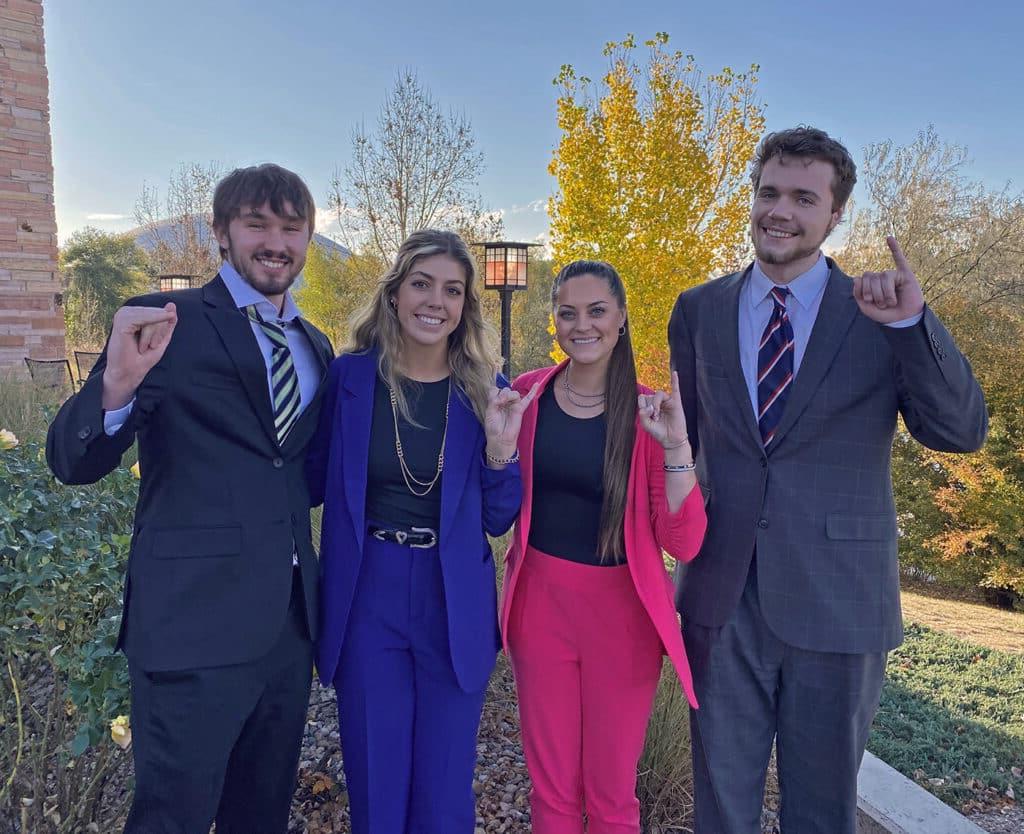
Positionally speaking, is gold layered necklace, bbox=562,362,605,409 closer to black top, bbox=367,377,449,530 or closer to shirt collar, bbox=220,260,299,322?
black top, bbox=367,377,449,530

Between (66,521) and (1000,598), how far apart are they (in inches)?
478

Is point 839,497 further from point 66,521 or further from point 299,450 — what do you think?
point 66,521

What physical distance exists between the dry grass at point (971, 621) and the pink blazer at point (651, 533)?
18.9 feet

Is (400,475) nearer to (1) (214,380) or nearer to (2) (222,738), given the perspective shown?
(1) (214,380)

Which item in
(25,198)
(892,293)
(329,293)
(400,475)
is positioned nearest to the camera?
(892,293)

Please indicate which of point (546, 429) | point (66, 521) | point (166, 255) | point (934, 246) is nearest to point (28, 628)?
point (66, 521)

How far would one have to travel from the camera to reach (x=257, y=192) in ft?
6.45

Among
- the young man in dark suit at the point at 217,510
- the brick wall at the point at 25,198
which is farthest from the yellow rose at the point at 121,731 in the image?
the brick wall at the point at 25,198

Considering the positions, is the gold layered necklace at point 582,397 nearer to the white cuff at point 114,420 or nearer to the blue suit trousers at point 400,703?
the blue suit trousers at point 400,703

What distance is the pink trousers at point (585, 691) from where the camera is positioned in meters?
2.20

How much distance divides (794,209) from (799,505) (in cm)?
88

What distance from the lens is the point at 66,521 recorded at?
278 centimetres

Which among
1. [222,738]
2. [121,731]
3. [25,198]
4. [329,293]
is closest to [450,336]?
[222,738]

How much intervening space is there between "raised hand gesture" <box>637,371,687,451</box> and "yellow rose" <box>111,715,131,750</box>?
173 centimetres
